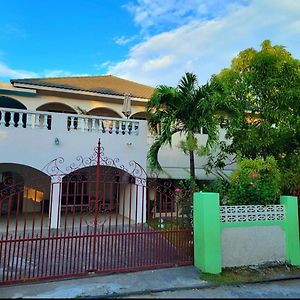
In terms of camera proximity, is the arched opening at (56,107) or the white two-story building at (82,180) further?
the arched opening at (56,107)

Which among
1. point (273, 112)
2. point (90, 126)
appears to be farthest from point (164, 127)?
point (273, 112)

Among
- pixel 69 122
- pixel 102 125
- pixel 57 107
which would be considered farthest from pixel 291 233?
pixel 57 107

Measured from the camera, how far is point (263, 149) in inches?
565

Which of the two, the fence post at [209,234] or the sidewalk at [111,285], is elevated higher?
the fence post at [209,234]

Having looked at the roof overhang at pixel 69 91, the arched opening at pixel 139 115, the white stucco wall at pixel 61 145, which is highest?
the roof overhang at pixel 69 91

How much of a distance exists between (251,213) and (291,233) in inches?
66.8

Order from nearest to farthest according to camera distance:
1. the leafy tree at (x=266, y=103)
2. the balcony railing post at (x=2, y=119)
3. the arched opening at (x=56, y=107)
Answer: the leafy tree at (x=266, y=103)
the balcony railing post at (x=2, y=119)
the arched opening at (x=56, y=107)

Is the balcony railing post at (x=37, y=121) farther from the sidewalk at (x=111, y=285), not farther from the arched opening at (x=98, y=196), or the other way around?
the sidewalk at (x=111, y=285)

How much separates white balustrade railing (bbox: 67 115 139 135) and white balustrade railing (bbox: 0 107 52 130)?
Result: 1.25m

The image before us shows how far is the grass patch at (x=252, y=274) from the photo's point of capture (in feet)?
27.4

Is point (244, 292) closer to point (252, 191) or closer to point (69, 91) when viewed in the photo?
point (252, 191)

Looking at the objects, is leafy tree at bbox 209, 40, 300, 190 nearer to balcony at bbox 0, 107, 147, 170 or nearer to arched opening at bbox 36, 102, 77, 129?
balcony at bbox 0, 107, 147, 170

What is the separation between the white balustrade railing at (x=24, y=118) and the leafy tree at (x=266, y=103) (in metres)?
9.27

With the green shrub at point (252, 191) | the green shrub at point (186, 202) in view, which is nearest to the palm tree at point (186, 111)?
the green shrub at point (186, 202)
